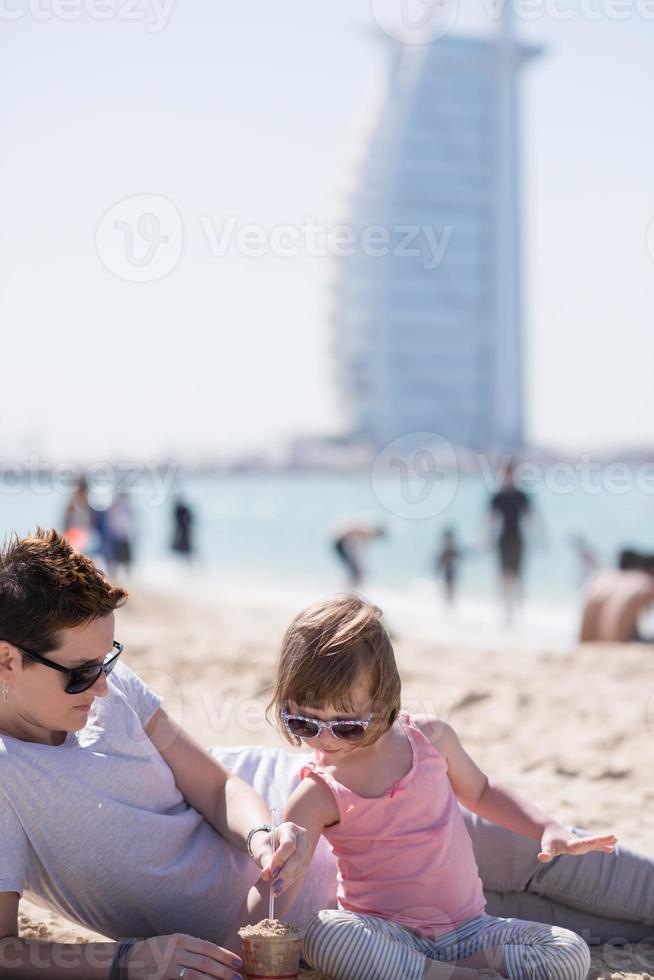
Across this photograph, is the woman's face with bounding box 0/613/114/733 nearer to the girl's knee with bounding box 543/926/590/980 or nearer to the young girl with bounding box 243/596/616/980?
the young girl with bounding box 243/596/616/980

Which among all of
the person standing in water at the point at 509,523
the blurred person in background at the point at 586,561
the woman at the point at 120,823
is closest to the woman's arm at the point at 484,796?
the woman at the point at 120,823

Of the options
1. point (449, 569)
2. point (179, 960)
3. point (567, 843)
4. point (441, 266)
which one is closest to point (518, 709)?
point (567, 843)

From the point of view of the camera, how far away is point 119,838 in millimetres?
1865

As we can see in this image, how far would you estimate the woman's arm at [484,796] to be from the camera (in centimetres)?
203

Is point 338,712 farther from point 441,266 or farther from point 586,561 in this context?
point 441,266

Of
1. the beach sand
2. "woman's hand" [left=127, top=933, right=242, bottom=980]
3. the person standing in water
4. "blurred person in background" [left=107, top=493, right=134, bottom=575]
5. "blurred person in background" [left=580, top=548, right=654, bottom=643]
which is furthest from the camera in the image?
"blurred person in background" [left=107, top=493, right=134, bottom=575]

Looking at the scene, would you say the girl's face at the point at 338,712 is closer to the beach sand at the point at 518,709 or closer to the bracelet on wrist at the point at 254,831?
the bracelet on wrist at the point at 254,831

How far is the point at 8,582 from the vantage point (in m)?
1.69

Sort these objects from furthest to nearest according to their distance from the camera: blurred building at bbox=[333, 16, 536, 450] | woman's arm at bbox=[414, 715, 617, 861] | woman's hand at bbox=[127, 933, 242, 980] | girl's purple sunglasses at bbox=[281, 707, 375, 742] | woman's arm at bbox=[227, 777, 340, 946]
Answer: blurred building at bbox=[333, 16, 536, 450]
woman's arm at bbox=[414, 715, 617, 861]
girl's purple sunglasses at bbox=[281, 707, 375, 742]
woman's arm at bbox=[227, 777, 340, 946]
woman's hand at bbox=[127, 933, 242, 980]

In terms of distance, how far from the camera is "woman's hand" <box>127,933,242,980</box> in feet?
5.42

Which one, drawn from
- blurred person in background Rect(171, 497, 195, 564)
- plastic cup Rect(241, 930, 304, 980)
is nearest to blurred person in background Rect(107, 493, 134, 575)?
blurred person in background Rect(171, 497, 195, 564)

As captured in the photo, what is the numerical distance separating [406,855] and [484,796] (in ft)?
0.72

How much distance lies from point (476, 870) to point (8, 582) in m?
0.98

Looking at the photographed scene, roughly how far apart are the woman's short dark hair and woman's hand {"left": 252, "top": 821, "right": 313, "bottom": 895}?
45 centimetres
